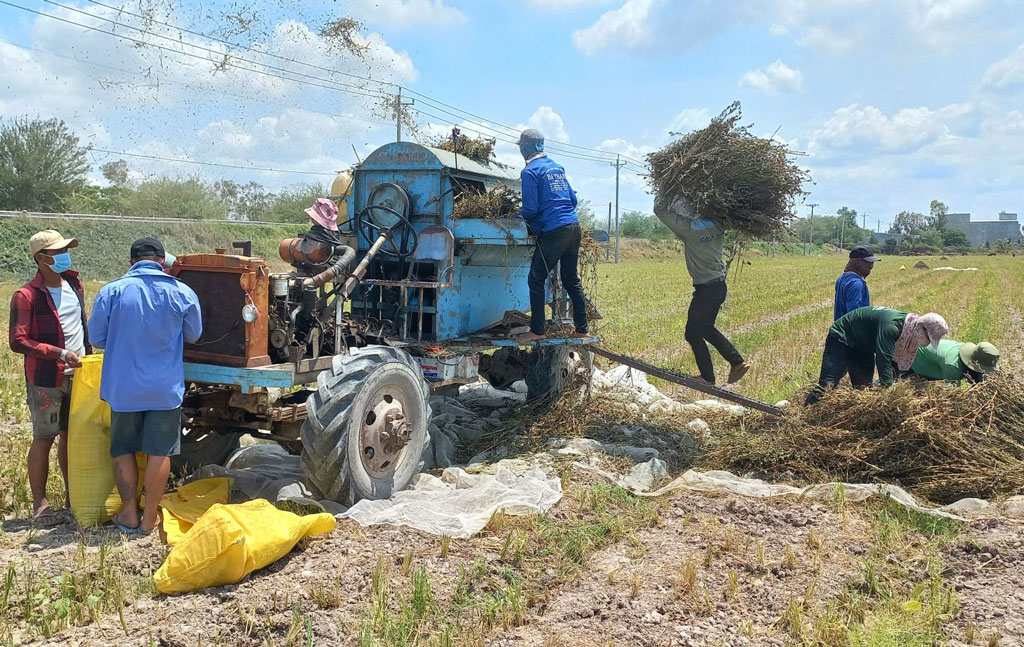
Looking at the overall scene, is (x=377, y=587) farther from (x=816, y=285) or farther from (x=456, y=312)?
(x=816, y=285)

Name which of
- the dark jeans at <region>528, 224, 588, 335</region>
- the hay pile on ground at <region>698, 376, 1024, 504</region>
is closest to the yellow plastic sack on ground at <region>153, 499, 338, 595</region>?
the dark jeans at <region>528, 224, 588, 335</region>

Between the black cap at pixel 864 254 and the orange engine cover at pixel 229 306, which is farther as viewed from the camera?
the black cap at pixel 864 254

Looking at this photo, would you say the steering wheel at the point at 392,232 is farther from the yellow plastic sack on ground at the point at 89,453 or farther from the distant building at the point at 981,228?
the distant building at the point at 981,228

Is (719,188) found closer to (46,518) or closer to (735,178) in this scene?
(735,178)

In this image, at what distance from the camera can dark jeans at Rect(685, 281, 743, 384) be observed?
24.2ft

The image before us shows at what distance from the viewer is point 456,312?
252 inches

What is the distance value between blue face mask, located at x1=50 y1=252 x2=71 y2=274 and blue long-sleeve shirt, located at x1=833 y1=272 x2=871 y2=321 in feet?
20.1

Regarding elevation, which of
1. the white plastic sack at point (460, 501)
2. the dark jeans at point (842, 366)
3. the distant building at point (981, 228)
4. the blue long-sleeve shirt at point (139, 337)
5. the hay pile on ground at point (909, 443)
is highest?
the distant building at point (981, 228)

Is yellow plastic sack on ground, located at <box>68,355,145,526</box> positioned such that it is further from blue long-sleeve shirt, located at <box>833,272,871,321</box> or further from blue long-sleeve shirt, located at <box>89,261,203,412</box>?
blue long-sleeve shirt, located at <box>833,272,871,321</box>

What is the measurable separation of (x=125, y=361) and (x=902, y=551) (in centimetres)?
447

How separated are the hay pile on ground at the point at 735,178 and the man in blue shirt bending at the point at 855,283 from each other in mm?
699

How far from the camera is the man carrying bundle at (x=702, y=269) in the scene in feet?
23.3

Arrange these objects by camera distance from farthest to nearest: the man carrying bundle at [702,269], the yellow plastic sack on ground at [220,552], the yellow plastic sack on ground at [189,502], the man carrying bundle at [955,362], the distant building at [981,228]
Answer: the distant building at [981,228]
the man carrying bundle at [702,269]
the man carrying bundle at [955,362]
the yellow plastic sack on ground at [189,502]
the yellow plastic sack on ground at [220,552]

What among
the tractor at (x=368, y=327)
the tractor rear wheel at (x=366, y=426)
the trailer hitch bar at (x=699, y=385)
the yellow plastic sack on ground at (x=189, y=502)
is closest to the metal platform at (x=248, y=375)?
the tractor at (x=368, y=327)
